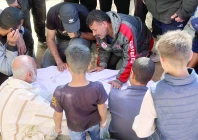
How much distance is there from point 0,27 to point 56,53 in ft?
1.93

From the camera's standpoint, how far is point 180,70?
1.44 meters

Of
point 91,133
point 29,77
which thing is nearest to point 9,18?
point 29,77

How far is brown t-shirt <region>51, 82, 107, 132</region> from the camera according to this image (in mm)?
1747

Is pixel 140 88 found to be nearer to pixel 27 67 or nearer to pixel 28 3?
pixel 27 67

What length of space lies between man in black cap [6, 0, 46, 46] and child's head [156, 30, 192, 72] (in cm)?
187

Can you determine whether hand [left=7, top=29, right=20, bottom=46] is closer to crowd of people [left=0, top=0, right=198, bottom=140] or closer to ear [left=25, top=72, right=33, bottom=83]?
crowd of people [left=0, top=0, right=198, bottom=140]

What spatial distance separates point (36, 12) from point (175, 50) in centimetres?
221

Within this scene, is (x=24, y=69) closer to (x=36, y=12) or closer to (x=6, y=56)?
(x=6, y=56)

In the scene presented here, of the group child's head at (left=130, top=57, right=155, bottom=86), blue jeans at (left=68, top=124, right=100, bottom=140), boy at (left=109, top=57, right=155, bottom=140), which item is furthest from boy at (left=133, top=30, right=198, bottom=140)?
blue jeans at (left=68, top=124, right=100, bottom=140)

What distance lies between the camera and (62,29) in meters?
2.86

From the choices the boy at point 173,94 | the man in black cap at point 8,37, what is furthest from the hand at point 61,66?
the boy at point 173,94

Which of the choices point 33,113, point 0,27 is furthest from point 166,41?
point 0,27

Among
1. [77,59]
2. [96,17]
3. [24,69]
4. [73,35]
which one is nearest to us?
[77,59]

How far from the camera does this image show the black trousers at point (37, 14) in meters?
3.03
